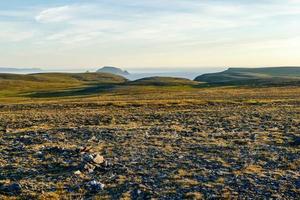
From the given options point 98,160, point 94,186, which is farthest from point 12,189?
point 98,160

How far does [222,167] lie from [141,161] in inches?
146

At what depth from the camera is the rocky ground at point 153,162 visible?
1614cm

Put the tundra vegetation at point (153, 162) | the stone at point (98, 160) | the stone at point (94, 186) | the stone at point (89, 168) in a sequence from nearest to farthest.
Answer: the tundra vegetation at point (153, 162), the stone at point (94, 186), the stone at point (89, 168), the stone at point (98, 160)

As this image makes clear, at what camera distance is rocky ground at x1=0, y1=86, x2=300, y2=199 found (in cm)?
1614

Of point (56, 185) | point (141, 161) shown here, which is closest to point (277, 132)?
point (141, 161)

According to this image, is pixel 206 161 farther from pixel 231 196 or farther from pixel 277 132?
pixel 277 132

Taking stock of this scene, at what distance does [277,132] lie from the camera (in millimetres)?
28891

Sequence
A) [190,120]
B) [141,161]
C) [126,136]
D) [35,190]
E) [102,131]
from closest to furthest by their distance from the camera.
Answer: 1. [35,190]
2. [141,161]
3. [126,136]
4. [102,131]
5. [190,120]

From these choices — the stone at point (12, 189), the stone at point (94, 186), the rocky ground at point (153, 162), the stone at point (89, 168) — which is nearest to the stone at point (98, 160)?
the rocky ground at point (153, 162)

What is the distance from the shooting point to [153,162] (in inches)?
790

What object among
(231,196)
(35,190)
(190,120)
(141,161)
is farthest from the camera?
(190,120)

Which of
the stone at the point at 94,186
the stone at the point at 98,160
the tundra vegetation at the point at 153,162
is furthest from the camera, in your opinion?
the stone at the point at 98,160

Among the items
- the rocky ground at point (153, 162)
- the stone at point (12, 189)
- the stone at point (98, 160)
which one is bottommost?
the stone at point (12, 189)

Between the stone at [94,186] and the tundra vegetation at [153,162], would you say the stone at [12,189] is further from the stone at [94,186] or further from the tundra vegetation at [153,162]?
the stone at [94,186]
